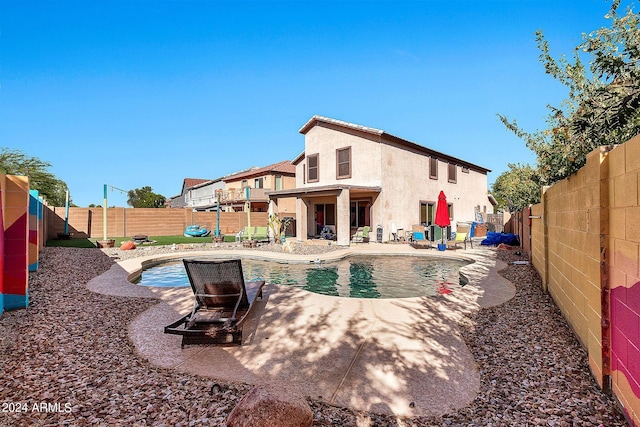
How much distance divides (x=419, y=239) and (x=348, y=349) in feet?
48.7

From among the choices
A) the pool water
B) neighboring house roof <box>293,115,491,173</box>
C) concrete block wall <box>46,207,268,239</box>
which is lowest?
the pool water

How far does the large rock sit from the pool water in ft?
19.5

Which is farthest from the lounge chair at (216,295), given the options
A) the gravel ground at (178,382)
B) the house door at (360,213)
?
the house door at (360,213)

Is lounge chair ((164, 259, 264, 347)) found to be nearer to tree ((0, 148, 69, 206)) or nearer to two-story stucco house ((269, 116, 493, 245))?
two-story stucco house ((269, 116, 493, 245))

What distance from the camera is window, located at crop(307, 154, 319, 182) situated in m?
22.0

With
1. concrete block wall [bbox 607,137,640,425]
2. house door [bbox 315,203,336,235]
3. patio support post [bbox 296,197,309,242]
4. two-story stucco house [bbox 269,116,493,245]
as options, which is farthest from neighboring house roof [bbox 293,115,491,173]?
concrete block wall [bbox 607,137,640,425]

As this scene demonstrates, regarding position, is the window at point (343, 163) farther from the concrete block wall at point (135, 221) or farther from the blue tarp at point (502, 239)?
the concrete block wall at point (135, 221)

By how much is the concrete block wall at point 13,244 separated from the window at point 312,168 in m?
17.0

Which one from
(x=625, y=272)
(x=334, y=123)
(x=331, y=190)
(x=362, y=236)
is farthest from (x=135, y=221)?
(x=625, y=272)

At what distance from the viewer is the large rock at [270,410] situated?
246cm

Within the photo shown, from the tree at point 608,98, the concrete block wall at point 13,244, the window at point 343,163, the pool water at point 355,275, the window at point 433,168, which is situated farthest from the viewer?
the window at point 433,168

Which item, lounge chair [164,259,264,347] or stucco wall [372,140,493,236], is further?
stucco wall [372,140,493,236]

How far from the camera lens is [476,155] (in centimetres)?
2770

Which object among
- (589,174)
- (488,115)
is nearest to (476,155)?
(488,115)
